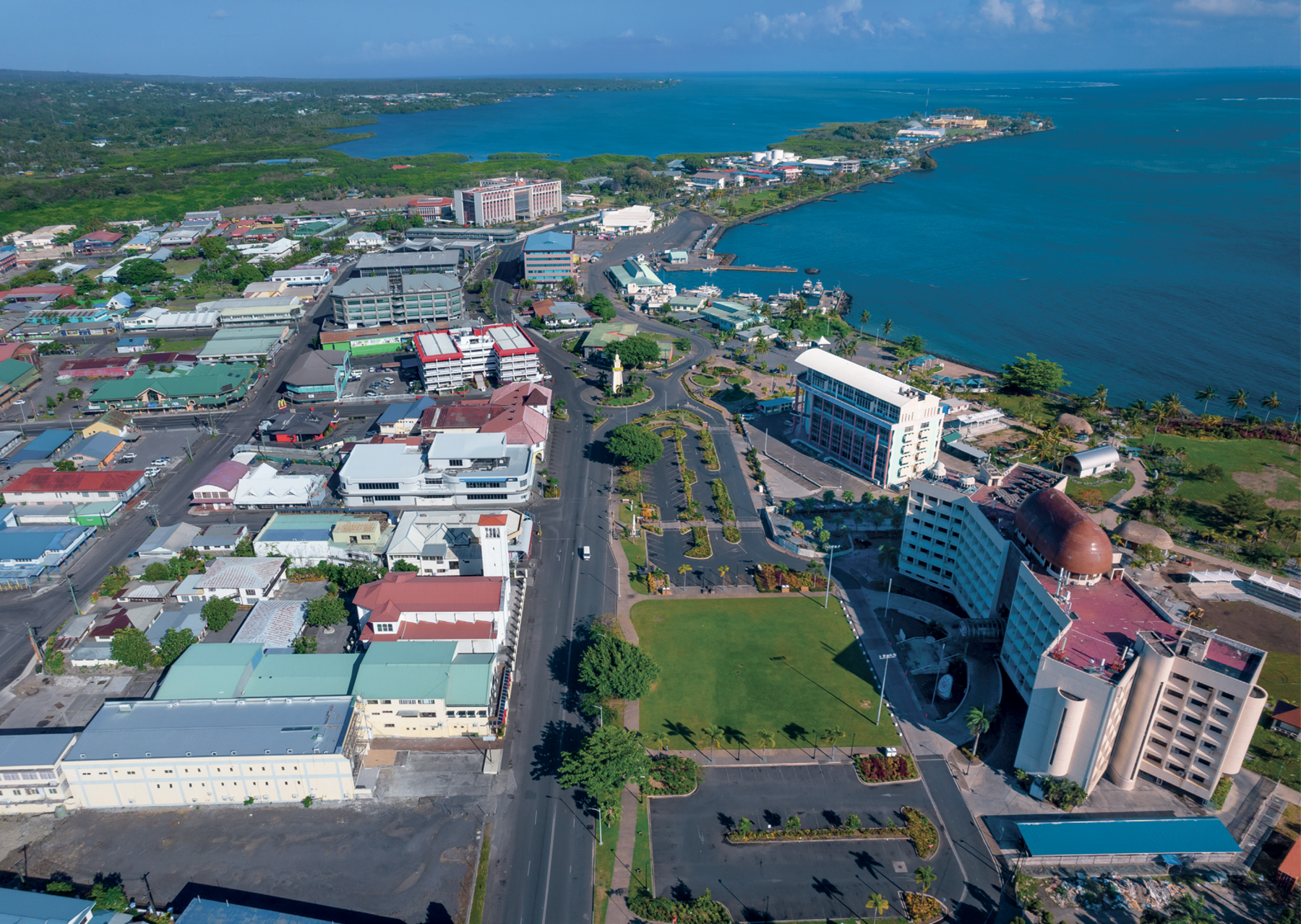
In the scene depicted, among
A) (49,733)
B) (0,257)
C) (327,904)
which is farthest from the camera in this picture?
(0,257)

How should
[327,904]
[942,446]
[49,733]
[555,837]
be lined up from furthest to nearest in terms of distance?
[942,446] → [49,733] → [555,837] → [327,904]

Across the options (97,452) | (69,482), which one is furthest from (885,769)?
(97,452)

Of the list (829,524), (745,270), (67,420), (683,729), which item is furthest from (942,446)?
(67,420)

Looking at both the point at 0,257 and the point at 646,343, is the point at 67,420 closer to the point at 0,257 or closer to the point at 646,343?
the point at 646,343

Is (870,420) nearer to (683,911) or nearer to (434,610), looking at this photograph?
(434,610)

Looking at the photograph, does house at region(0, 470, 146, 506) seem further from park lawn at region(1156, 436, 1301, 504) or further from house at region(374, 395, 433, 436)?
park lawn at region(1156, 436, 1301, 504)

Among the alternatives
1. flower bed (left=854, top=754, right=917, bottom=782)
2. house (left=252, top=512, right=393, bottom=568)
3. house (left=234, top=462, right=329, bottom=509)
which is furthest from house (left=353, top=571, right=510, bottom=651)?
flower bed (left=854, top=754, right=917, bottom=782)

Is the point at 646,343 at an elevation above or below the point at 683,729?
above
